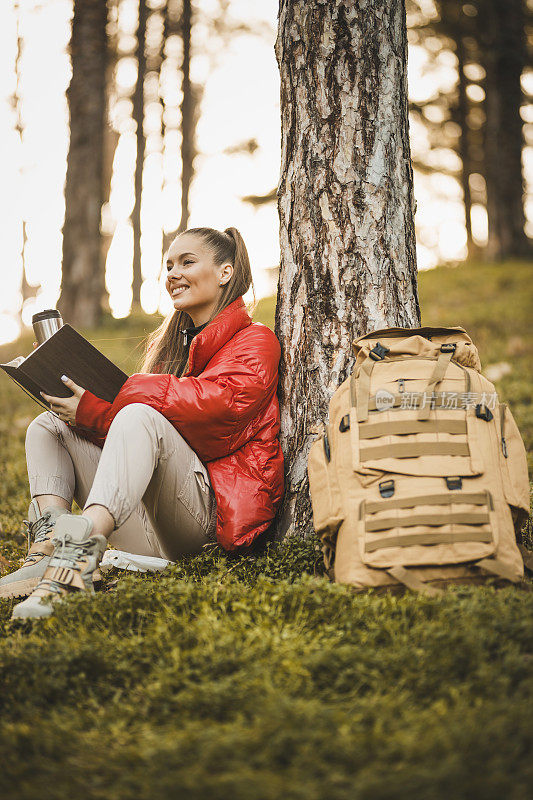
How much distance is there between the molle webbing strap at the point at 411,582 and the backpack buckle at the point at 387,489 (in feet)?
0.93

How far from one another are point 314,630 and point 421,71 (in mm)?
16580

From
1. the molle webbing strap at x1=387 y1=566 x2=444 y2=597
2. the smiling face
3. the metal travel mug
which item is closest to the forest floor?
the molle webbing strap at x1=387 y1=566 x2=444 y2=597

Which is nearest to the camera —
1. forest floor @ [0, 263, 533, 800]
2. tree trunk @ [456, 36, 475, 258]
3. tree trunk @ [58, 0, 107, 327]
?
forest floor @ [0, 263, 533, 800]

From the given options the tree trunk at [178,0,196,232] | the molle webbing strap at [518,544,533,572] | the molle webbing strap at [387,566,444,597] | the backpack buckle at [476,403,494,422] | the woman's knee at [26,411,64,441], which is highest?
the tree trunk at [178,0,196,232]

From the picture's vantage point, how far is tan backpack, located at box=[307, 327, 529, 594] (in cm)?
248

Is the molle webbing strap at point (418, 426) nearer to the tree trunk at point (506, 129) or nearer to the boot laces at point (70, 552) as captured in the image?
the boot laces at point (70, 552)

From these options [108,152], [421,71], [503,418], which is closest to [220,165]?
[108,152]

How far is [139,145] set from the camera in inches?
669

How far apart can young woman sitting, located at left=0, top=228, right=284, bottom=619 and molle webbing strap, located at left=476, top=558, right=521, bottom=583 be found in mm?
1090

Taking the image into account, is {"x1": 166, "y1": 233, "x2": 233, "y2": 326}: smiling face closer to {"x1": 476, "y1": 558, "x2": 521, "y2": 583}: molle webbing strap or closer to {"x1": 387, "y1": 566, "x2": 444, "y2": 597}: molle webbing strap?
{"x1": 387, "y1": 566, "x2": 444, "y2": 597}: molle webbing strap

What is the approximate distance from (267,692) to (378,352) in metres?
1.53

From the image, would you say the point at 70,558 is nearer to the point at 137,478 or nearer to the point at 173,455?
the point at 137,478

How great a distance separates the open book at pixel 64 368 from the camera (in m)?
3.07

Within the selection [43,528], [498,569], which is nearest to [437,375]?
[498,569]
